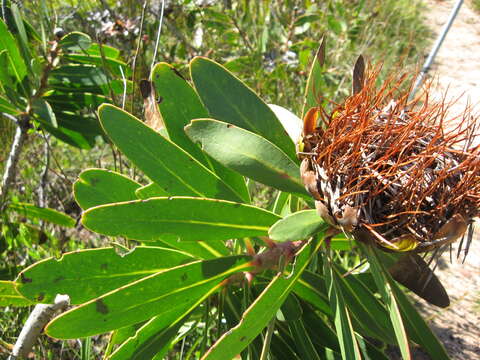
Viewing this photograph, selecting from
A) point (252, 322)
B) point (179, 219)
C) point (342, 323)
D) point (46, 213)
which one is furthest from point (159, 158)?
point (46, 213)

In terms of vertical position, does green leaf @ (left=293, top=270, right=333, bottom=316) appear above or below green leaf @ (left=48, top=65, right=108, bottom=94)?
below

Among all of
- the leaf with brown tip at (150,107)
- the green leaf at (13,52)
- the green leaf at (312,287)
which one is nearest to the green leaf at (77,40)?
the green leaf at (13,52)

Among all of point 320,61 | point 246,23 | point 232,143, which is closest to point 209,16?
point 246,23

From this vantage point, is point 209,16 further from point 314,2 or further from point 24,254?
point 24,254

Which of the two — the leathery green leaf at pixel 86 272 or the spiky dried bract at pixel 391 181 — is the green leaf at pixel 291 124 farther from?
the leathery green leaf at pixel 86 272

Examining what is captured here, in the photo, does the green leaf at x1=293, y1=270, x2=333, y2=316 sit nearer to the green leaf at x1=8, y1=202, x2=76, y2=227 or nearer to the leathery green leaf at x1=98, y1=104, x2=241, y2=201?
the leathery green leaf at x1=98, y1=104, x2=241, y2=201

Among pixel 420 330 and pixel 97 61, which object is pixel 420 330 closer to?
pixel 420 330

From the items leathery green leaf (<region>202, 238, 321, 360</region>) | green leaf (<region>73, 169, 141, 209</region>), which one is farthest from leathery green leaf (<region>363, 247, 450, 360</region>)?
green leaf (<region>73, 169, 141, 209</region>)
